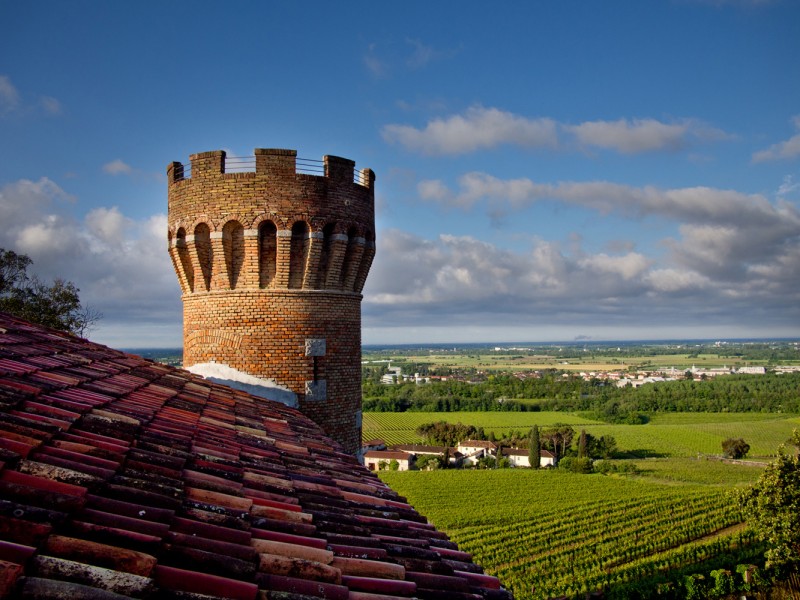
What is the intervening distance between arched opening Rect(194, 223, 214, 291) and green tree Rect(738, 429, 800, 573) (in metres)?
28.1

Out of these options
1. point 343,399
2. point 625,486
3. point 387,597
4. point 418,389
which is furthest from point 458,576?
point 418,389

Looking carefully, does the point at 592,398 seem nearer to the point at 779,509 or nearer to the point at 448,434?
the point at 448,434

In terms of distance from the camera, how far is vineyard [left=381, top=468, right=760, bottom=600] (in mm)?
32062

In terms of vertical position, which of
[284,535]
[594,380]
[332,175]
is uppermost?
[332,175]

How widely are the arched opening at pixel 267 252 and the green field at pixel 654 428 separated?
294ft

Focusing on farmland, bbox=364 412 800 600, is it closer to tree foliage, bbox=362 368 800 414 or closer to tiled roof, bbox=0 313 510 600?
tiled roof, bbox=0 313 510 600

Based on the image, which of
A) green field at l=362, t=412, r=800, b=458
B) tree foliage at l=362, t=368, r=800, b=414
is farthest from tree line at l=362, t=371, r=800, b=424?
green field at l=362, t=412, r=800, b=458

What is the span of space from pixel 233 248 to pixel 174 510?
7.60 m

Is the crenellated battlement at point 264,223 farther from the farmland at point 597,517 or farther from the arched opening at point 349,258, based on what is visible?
the farmland at point 597,517

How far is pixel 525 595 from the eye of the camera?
28.3m

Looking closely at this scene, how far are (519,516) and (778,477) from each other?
74.4ft

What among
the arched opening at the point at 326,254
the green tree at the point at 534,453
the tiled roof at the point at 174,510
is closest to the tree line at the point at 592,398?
the green tree at the point at 534,453

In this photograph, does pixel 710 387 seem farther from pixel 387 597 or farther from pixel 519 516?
pixel 387 597

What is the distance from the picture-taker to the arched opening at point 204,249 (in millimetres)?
10516
